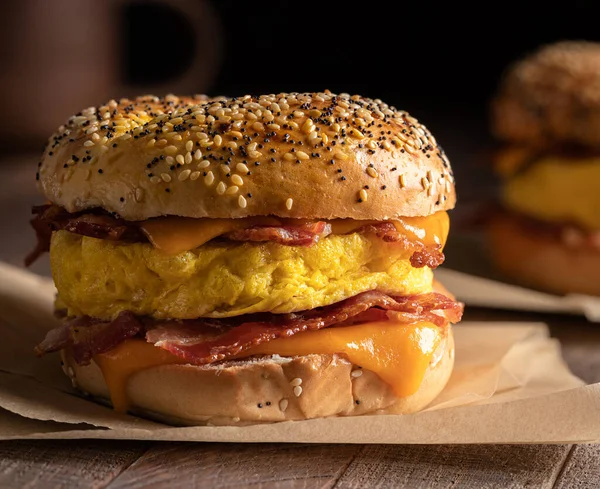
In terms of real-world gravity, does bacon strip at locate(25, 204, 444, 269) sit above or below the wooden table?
above

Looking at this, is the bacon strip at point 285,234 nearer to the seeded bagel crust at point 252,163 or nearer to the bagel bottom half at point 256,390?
the seeded bagel crust at point 252,163

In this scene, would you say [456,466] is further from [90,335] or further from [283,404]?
[90,335]

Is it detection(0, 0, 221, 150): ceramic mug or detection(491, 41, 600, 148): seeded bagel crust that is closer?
detection(491, 41, 600, 148): seeded bagel crust

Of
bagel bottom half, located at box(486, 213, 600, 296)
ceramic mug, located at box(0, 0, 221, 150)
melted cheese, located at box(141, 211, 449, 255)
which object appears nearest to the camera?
melted cheese, located at box(141, 211, 449, 255)

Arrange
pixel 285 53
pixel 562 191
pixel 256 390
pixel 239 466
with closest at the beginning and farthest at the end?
pixel 239 466, pixel 256 390, pixel 562 191, pixel 285 53

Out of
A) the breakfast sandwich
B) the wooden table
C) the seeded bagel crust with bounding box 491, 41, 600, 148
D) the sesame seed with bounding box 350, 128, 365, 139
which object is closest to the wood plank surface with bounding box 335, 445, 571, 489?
the wooden table

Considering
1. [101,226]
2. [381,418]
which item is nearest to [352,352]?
[381,418]

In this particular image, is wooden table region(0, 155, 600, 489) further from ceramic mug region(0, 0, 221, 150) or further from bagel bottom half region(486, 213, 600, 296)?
ceramic mug region(0, 0, 221, 150)
